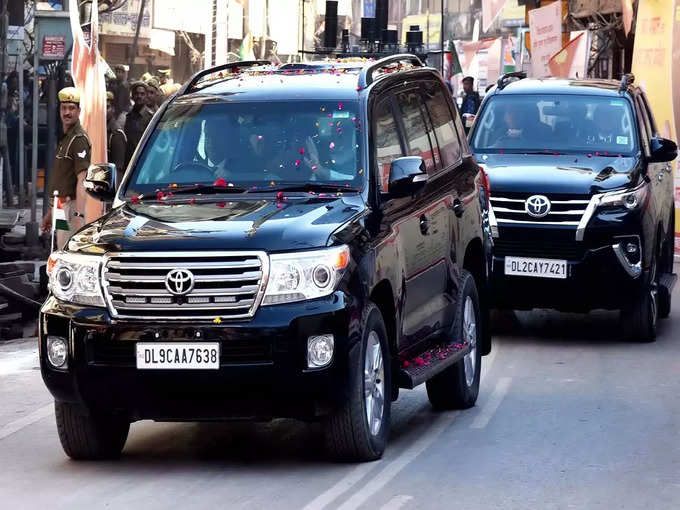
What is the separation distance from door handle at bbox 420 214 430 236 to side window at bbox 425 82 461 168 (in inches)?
33.4

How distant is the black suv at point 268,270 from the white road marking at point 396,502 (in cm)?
62

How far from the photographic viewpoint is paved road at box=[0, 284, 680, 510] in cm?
778

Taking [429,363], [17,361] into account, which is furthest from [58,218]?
[429,363]

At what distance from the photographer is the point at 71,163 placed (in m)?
15.8

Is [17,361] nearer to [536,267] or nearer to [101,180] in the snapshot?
[101,180]

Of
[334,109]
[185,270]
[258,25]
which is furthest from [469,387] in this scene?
[258,25]

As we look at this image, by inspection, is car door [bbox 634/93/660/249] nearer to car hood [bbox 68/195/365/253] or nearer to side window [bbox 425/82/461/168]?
→ side window [bbox 425/82/461/168]

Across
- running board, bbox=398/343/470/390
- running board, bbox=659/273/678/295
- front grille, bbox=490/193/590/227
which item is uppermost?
front grille, bbox=490/193/590/227

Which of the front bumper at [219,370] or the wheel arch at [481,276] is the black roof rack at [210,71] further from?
the front bumper at [219,370]

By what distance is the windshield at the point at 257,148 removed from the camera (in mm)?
9180

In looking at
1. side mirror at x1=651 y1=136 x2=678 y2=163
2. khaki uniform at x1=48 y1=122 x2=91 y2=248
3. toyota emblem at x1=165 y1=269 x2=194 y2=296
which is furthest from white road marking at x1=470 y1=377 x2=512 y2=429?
khaki uniform at x1=48 y1=122 x2=91 y2=248

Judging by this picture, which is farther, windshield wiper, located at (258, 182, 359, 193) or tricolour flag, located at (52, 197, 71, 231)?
tricolour flag, located at (52, 197, 71, 231)

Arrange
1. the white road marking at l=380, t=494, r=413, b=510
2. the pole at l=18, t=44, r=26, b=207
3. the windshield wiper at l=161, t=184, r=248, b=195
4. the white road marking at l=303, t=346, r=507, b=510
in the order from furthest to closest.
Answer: the pole at l=18, t=44, r=26, b=207, the windshield wiper at l=161, t=184, r=248, b=195, the white road marking at l=303, t=346, r=507, b=510, the white road marking at l=380, t=494, r=413, b=510

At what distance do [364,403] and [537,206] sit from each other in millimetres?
5801
